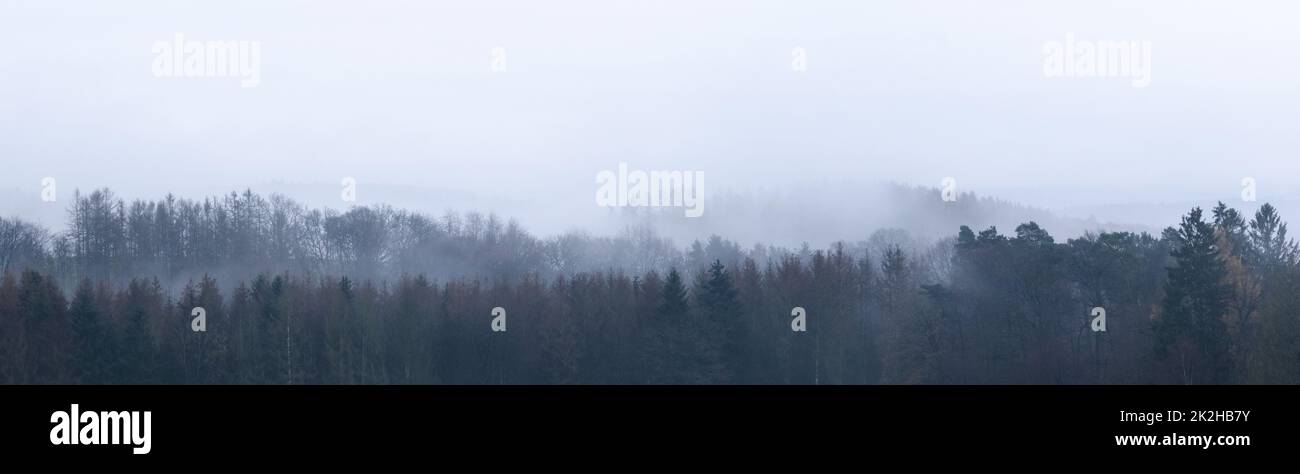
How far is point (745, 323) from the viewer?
166 ft

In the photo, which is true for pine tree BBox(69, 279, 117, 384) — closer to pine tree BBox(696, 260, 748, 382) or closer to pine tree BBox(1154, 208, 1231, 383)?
pine tree BBox(696, 260, 748, 382)

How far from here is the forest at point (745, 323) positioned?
4634cm

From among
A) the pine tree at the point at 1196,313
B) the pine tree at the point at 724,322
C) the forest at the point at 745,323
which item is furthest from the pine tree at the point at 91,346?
the pine tree at the point at 1196,313

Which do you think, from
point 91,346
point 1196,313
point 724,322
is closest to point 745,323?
point 724,322

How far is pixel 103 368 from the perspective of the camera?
4938 centimetres

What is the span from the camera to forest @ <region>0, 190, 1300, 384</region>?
152 feet

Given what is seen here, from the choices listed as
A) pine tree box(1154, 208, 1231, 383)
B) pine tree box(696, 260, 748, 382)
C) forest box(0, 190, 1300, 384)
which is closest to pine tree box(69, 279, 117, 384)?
forest box(0, 190, 1300, 384)
